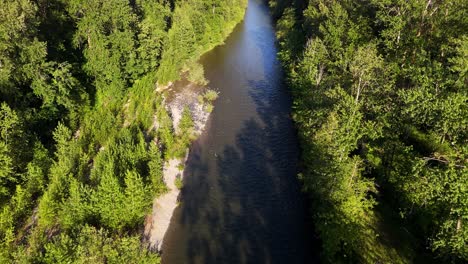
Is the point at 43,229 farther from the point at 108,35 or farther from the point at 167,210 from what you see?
the point at 108,35

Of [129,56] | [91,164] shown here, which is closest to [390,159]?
[91,164]

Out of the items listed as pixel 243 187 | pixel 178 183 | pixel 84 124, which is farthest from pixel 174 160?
pixel 84 124

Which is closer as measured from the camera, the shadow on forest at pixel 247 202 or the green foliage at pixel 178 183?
the shadow on forest at pixel 247 202

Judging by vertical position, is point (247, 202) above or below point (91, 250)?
below

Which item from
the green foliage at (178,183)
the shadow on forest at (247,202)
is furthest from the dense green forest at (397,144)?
the green foliage at (178,183)

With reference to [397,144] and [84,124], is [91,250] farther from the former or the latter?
[397,144]

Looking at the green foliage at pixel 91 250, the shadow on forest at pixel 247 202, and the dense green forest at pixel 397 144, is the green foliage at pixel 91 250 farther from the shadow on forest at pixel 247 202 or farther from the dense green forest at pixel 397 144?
the dense green forest at pixel 397 144
